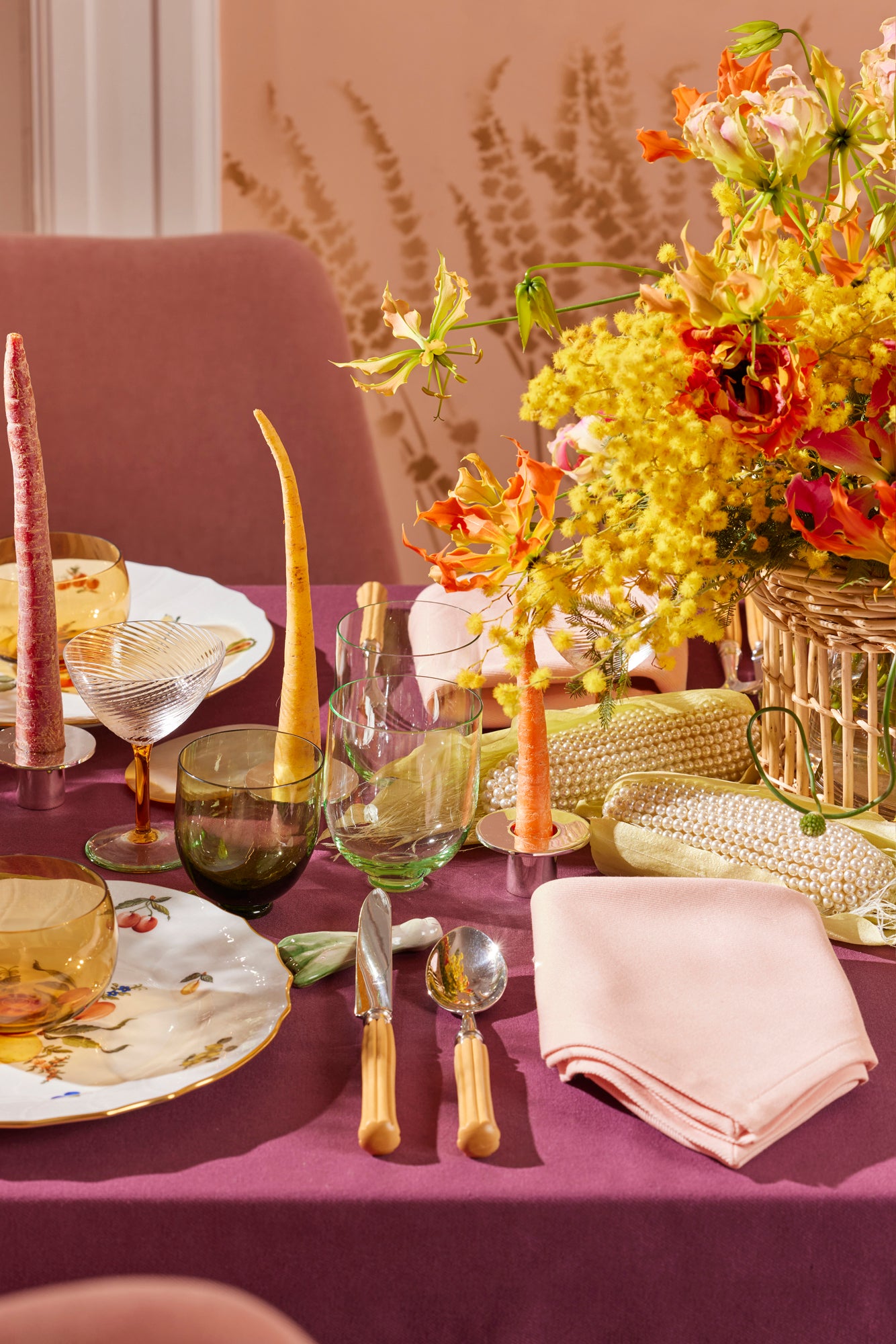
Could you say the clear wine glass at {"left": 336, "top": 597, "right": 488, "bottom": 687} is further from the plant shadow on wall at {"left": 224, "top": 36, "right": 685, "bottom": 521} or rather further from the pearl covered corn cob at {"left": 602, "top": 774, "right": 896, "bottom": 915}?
the plant shadow on wall at {"left": 224, "top": 36, "right": 685, "bottom": 521}

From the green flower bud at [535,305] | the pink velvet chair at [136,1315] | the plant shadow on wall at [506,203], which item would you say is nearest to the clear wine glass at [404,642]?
the green flower bud at [535,305]

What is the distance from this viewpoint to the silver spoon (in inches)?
23.2

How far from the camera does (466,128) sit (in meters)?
2.43

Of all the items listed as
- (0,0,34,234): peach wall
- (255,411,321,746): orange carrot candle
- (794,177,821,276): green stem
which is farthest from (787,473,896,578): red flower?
(0,0,34,234): peach wall

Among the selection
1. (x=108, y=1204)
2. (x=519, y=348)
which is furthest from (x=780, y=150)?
(x=519, y=348)

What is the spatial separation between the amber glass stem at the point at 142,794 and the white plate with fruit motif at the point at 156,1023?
10cm

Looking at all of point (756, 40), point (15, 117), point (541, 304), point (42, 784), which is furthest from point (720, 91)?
point (15, 117)

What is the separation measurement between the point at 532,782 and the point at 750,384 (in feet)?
0.96

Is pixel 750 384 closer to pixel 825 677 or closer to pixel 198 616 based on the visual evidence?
pixel 825 677

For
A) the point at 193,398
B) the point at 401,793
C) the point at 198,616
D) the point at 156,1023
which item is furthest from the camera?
the point at 193,398

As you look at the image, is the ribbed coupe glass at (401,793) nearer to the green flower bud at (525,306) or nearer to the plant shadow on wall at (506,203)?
the green flower bud at (525,306)

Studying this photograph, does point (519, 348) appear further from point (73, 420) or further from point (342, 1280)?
point (342, 1280)

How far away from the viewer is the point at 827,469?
731mm

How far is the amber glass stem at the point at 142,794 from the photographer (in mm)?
834
